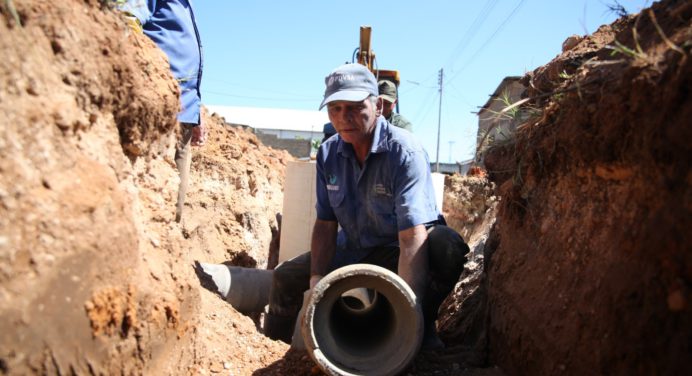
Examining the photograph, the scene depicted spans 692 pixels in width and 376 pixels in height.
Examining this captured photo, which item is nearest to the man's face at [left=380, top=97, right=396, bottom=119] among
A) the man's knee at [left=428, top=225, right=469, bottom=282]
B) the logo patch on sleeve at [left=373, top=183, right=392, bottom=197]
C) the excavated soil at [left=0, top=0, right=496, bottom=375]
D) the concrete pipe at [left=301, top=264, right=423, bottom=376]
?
the logo patch on sleeve at [left=373, top=183, right=392, bottom=197]

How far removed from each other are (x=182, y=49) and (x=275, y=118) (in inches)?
1789

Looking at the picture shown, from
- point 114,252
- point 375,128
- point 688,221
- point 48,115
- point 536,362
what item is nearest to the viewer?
point 688,221

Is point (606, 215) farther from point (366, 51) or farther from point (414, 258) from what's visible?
point (366, 51)

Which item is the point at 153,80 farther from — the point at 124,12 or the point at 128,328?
the point at 128,328

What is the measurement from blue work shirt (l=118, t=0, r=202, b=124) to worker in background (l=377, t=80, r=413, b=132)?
2.75 meters

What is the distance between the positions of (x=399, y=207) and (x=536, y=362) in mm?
1073

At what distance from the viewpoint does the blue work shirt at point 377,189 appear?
2998 millimetres

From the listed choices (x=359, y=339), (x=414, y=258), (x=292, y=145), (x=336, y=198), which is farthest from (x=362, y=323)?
(x=292, y=145)

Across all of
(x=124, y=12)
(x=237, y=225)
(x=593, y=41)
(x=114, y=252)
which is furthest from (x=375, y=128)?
(x=237, y=225)

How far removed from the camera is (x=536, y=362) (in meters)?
2.21

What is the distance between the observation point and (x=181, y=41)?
3.18 metres

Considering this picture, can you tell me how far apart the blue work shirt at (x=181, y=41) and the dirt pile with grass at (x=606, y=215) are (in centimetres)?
A: 191

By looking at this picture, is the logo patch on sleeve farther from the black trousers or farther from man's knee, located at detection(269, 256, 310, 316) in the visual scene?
man's knee, located at detection(269, 256, 310, 316)

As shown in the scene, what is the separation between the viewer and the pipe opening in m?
2.81
